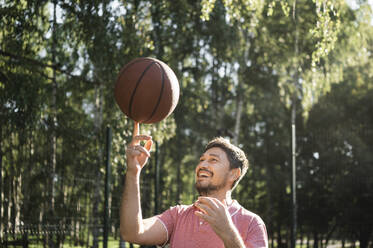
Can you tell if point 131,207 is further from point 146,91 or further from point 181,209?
point 146,91

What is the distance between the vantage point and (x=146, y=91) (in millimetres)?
3111

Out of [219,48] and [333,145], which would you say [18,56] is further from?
[333,145]

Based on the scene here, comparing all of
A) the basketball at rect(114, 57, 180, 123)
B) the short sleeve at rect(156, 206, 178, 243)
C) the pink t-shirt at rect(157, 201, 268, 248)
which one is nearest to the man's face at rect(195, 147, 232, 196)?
the pink t-shirt at rect(157, 201, 268, 248)

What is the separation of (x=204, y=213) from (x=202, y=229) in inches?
7.8

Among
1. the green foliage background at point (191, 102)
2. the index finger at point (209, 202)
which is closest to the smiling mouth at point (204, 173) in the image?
the index finger at point (209, 202)

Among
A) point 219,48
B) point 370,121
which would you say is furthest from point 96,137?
point 370,121

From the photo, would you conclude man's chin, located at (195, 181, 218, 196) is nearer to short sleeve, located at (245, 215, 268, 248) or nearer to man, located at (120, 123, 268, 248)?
man, located at (120, 123, 268, 248)

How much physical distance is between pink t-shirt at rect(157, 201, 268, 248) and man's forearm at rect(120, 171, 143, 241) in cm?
31

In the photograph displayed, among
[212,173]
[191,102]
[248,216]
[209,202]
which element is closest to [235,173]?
[212,173]

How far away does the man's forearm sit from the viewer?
7.53 ft

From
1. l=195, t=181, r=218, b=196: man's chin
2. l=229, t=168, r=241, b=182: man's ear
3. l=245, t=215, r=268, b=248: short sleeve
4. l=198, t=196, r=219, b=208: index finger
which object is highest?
l=229, t=168, r=241, b=182: man's ear

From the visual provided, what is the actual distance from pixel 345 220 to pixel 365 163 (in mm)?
2394

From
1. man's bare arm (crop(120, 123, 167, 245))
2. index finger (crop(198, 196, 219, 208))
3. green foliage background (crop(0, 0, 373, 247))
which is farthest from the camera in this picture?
green foliage background (crop(0, 0, 373, 247))

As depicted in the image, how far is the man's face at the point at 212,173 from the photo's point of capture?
2572 mm
